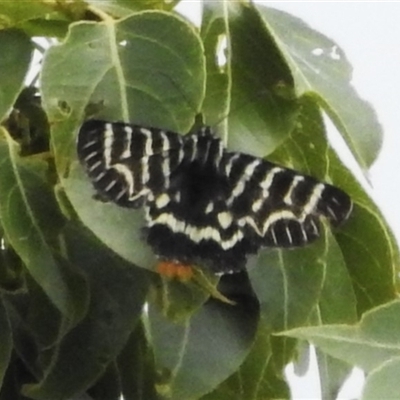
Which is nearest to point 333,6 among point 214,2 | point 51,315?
point 214,2

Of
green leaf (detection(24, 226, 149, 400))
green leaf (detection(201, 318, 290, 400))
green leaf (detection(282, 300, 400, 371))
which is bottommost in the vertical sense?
green leaf (detection(201, 318, 290, 400))

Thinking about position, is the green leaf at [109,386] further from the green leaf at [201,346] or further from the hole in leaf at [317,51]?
the hole in leaf at [317,51]

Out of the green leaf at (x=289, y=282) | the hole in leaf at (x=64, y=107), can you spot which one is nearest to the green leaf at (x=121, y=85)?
the hole in leaf at (x=64, y=107)

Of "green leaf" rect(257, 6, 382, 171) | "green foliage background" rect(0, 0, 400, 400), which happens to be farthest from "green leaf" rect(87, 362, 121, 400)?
"green leaf" rect(257, 6, 382, 171)

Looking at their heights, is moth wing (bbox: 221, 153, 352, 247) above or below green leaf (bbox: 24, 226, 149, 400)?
above

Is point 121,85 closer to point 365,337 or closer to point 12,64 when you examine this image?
point 12,64

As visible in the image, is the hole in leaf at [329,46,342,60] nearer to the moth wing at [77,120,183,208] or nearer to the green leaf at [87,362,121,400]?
the moth wing at [77,120,183,208]

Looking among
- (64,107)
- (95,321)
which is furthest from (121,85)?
(95,321)
